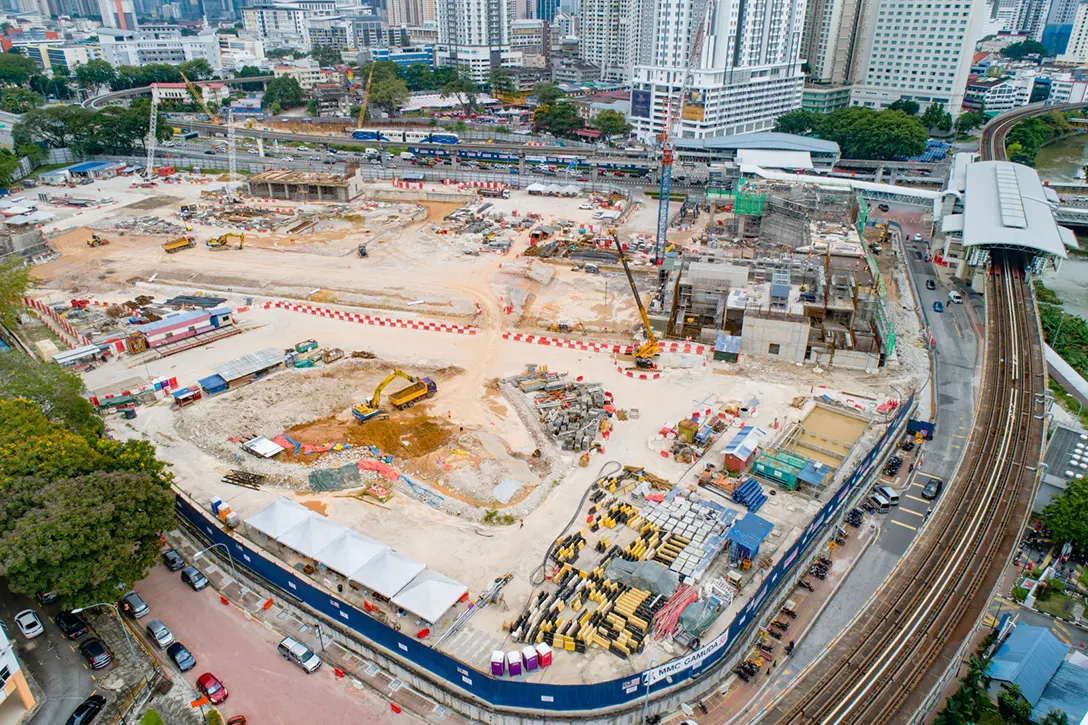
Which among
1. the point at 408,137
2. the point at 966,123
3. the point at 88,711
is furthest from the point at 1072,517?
the point at 966,123

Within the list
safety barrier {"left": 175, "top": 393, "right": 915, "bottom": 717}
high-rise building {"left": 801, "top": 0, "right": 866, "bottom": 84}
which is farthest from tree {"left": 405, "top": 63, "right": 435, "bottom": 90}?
safety barrier {"left": 175, "top": 393, "right": 915, "bottom": 717}

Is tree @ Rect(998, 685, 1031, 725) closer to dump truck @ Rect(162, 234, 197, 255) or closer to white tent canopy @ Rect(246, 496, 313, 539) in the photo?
white tent canopy @ Rect(246, 496, 313, 539)

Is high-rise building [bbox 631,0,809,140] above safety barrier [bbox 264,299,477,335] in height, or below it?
above

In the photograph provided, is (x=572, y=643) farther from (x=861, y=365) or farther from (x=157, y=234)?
(x=157, y=234)

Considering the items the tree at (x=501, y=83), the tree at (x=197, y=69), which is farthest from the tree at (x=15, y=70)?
the tree at (x=501, y=83)

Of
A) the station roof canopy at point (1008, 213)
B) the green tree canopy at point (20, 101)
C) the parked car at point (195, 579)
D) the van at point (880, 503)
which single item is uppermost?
Result: the green tree canopy at point (20, 101)

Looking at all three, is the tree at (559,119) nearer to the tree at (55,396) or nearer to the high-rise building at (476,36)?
the high-rise building at (476,36)
